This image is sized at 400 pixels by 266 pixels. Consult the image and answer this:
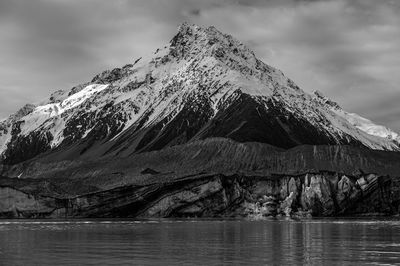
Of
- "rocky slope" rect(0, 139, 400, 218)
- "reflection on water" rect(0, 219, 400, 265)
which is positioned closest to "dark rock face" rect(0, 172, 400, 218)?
"rocky slope" rect(0, 139, 400, 218)

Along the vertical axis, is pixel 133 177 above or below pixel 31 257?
above

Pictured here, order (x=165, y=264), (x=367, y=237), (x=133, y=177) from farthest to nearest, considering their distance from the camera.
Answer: (x=133, y=177)
(x=367, y=237)
(x=165, y=264)

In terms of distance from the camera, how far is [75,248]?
5950 centimetres

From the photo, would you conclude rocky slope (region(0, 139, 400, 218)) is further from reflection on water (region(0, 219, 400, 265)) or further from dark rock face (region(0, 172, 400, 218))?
reflection on water (region(0, 219, 400, 265))

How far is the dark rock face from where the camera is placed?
5556 inches

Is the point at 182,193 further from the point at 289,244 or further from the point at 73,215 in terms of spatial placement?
the point at 289,244

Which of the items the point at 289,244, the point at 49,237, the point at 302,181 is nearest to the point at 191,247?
the point at 289,244

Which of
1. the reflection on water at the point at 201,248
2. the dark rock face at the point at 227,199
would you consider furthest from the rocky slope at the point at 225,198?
the reflection on water at the point at 201,248

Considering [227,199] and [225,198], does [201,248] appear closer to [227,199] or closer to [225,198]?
[225,198]

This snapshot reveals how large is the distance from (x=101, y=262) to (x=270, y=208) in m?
96.7

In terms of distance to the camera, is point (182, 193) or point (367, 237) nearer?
point (367, 237)

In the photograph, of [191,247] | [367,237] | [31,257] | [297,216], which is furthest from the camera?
[297,216]

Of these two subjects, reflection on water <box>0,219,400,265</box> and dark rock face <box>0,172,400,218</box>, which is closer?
reflection on water <box>0,219,400,265</box>

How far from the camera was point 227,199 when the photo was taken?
143m
